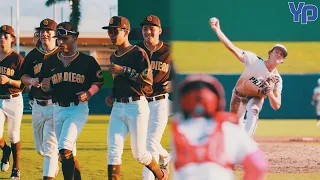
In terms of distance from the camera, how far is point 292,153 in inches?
499

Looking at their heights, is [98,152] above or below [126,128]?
below

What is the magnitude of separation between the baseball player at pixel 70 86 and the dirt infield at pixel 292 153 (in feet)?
12.7

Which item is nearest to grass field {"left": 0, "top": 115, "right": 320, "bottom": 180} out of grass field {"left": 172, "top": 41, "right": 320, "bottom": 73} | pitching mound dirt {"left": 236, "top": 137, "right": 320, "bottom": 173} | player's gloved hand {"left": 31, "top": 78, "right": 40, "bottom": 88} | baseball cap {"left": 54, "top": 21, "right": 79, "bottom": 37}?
pitching mound dirt {"left": 236, "top": 137, "right": 320, "bottom": 173}

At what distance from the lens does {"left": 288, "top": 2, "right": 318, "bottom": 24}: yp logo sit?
3097cm

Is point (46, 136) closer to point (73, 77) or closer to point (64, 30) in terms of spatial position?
point (73, 77)

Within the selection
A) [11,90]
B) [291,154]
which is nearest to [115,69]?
[11,90]

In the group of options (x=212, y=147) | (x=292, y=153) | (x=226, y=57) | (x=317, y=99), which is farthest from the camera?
(x=226, y=57)

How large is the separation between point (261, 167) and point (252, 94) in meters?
7.13

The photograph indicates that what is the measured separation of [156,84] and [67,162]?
65.2 inches

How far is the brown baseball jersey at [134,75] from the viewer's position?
674 centimetres

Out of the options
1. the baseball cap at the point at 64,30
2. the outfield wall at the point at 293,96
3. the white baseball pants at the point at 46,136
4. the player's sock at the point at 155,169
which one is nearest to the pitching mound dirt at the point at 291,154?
the player's sock at the point at 155,169

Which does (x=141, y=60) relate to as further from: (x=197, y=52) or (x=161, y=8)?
(x=197, y=52)

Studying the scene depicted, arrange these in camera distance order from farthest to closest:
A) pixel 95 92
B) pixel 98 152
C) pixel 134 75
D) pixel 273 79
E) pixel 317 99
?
pixel 317 99, pixel 98 152, pixel 273 79, pixel 95 92, pixel 134 75

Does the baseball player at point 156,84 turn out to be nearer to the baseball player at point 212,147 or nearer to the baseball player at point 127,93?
the baseball player at point 127,93
